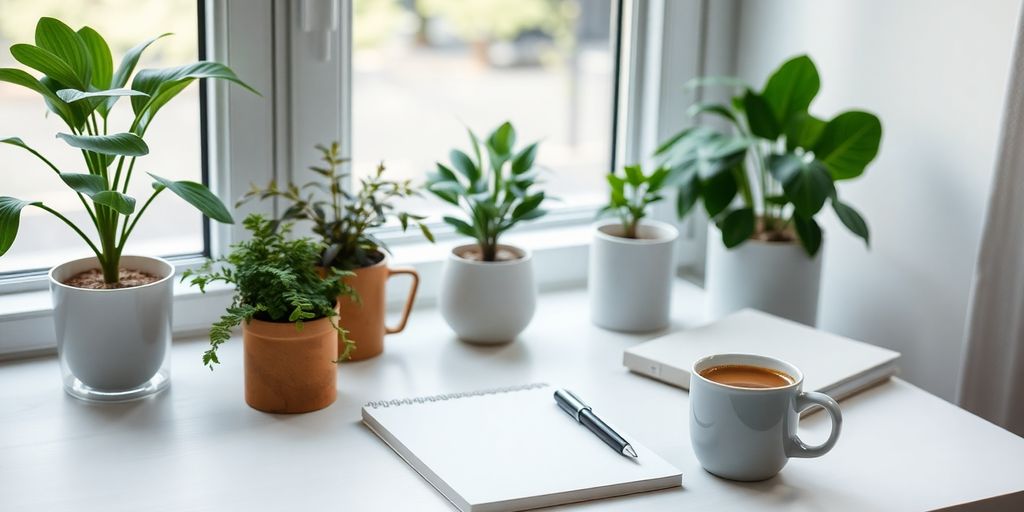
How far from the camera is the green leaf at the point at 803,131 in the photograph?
4.42ft

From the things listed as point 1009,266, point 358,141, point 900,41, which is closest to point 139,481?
point 358,141

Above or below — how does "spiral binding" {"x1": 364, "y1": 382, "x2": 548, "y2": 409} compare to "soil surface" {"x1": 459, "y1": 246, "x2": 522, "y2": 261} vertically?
below

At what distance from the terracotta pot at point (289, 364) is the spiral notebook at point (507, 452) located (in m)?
0.06

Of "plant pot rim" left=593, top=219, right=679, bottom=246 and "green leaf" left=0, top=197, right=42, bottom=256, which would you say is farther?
"plant pot rim" left=593, top=219, right=679, bottom=246

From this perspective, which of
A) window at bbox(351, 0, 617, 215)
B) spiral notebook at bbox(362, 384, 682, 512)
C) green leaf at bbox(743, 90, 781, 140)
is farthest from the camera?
window at bbox(351, 0, 617, 215)

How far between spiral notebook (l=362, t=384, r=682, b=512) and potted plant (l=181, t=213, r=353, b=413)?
2.7 inches

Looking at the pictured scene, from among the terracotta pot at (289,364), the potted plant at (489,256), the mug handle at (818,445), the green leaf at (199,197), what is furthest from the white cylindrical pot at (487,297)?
the mug handle at (818,445)

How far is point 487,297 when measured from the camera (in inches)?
50.1

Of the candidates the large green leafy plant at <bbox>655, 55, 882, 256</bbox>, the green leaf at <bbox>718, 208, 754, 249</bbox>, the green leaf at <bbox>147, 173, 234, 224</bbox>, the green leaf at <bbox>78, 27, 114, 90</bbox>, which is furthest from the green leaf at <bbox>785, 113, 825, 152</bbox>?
the green leaf at <bbox>78, 27, 114, 90</bbox>

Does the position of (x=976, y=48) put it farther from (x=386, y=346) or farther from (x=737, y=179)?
(x=386, y=346)

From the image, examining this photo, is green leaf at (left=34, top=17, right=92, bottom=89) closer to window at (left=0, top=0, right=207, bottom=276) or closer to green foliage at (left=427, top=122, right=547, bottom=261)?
window at (left=0, top=0, right=207, bottom=276)

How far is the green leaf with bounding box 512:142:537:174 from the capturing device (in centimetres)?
132

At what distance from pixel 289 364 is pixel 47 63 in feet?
1.22

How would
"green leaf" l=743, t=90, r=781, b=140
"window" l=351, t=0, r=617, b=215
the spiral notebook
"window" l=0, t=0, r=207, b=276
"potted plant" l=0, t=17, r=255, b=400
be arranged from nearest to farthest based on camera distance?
the spiral notebook → "potted plant" l=0, t=17, r=255, b=400 → "window" l=0, t=0, r=207, b=276 → "green leaf" l=743, t=90, r=781, b=140 → "window" l=351, t=0, r=617, b=215
